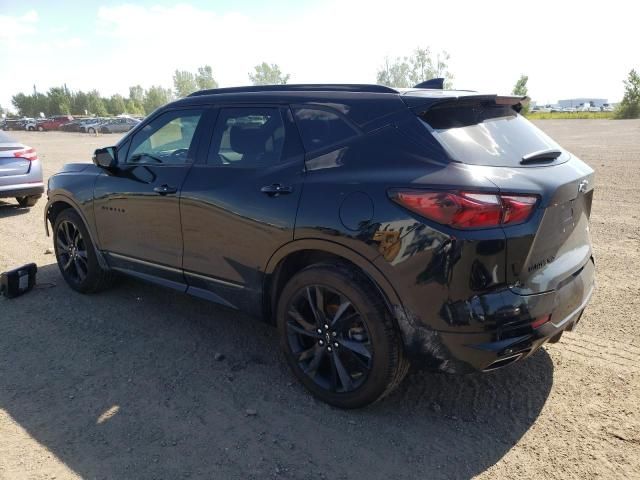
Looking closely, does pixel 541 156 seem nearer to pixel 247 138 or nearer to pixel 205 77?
pixel 247 138

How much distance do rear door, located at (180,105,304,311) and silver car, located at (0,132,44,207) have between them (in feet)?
20.9

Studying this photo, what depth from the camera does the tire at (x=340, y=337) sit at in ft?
8.87

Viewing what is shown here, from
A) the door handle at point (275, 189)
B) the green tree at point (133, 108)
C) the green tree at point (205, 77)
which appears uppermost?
the green tree at point (205, 77)

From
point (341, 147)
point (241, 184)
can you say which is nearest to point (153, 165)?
point (241, 184)

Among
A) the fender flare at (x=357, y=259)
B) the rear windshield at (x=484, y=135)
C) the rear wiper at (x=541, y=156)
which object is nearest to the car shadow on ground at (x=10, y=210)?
the fender flare at (x=357, y=259)

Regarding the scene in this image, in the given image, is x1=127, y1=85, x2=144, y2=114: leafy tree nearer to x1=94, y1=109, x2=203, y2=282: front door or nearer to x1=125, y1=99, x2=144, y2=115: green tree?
x1=125, y1=99, x2=144, y2=115: green tree

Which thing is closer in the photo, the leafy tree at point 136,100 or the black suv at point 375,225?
the black suv at point 375,225

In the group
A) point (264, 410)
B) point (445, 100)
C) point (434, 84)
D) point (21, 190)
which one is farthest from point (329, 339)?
point (21, 190)

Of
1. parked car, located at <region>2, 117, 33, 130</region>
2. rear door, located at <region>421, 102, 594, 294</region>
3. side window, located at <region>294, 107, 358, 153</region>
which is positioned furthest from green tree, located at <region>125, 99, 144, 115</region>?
rear door, located at <region>421, 102, 594, 294</region>

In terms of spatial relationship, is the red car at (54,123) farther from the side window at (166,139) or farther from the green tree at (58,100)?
the side window at (166,139)

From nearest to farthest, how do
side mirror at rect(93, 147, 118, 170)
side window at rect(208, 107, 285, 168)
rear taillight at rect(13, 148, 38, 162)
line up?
side window at rect(208, 107, 285, 168), side mirror at rect(93, 147, 118, 170), rear taillight at rect(13, 148, 38, 162)

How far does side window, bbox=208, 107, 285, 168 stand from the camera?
3.23 metres

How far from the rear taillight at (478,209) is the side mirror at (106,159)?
2.93 m

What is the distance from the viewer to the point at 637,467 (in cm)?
244
